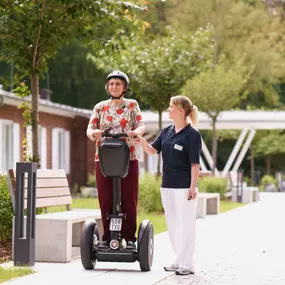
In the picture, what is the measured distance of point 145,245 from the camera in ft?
27.1

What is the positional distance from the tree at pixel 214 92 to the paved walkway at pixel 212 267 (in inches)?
694

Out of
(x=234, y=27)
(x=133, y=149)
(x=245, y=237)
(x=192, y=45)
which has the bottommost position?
(x=245, y=237)

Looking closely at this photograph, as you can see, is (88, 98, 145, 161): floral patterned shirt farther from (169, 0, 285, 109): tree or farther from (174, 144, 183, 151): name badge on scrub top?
(169, 0, 285, 109): tree

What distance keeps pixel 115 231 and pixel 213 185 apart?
1688 cm

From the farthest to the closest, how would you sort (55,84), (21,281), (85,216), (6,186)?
(55,84) < (6,186) < (85,216) < (21,281)

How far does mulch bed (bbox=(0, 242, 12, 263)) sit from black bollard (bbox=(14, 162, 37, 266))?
578 millimetres

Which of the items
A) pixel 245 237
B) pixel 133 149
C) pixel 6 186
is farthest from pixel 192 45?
pixel 133 149

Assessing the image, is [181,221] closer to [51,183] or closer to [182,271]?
[182,271]

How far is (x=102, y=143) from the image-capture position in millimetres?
8148

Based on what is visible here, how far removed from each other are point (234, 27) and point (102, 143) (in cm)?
4307

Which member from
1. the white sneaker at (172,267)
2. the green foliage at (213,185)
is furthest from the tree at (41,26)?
the green foliage at (213,185)

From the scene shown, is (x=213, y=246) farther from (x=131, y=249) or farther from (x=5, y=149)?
(x=5, y=149)

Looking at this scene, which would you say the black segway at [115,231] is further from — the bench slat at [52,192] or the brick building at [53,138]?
the brick building at [53,138]

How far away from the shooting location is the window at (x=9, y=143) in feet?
76.0
